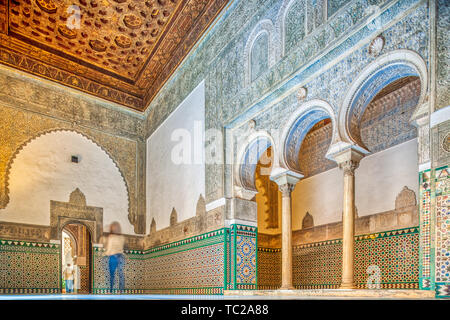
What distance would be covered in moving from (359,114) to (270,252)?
3.96 meters

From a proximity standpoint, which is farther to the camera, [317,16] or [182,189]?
[182,189]

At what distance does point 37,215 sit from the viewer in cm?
760

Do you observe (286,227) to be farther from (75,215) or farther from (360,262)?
(75,215)

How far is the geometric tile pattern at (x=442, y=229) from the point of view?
9.54 feet

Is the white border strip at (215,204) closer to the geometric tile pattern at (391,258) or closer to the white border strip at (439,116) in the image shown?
the geometric tile pattern at (391,258)

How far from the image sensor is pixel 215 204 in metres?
6.12

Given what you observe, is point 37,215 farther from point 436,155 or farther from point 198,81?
point 436,155

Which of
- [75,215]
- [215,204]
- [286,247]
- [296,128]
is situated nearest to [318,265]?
[286,247]

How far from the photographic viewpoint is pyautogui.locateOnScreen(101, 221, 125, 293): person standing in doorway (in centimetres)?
826

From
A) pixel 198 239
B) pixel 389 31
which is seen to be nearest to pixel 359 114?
pixel 389 31

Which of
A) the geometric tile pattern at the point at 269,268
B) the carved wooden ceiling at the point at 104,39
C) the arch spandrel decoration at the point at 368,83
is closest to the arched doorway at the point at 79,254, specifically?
the carved wooden ceiling at the point at 104,39

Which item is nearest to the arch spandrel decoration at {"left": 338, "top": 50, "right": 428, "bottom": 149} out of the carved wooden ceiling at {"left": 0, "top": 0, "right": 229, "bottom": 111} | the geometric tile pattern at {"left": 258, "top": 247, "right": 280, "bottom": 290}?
the carved wooden ceiling at {"left": 0, "top": 0, "right": 229, "bottom": 111}

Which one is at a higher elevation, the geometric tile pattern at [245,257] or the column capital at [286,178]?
the column capital at [286,178]

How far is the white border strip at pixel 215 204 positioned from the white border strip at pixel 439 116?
342 centimetres
